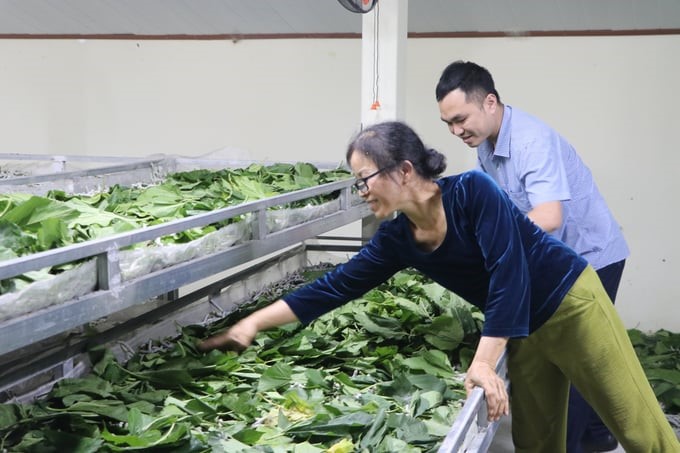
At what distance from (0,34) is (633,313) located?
19.8 feet

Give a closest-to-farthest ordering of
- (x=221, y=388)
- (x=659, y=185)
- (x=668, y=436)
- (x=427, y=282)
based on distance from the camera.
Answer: (x=221, y=388)
(x=668, y=436)
(x=427, y=282)
(x=659, y=185)

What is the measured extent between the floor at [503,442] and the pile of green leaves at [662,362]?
694 mm

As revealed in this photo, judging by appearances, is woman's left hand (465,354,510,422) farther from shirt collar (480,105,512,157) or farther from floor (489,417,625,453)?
floor (489,417,625,453)

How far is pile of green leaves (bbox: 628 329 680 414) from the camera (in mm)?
4023

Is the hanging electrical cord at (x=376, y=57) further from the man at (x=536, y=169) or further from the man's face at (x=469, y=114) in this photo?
the man's face at (x=469, y=114)

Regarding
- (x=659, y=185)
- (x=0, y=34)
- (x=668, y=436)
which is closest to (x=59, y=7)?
(x=0, y=34)

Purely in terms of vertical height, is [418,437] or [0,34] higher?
[0,34]

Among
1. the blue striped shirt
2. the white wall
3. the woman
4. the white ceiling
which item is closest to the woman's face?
the woman

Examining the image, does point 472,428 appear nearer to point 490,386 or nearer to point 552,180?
point 490,386

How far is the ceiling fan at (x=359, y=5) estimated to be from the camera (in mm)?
3592

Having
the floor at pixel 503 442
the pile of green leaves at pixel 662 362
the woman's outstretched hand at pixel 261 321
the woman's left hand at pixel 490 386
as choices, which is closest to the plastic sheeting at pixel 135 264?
the woman's outstretched hand at pixel 261 321

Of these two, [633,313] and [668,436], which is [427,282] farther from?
[633,313]

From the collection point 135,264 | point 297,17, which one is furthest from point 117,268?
point 297,17

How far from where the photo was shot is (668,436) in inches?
89.6
